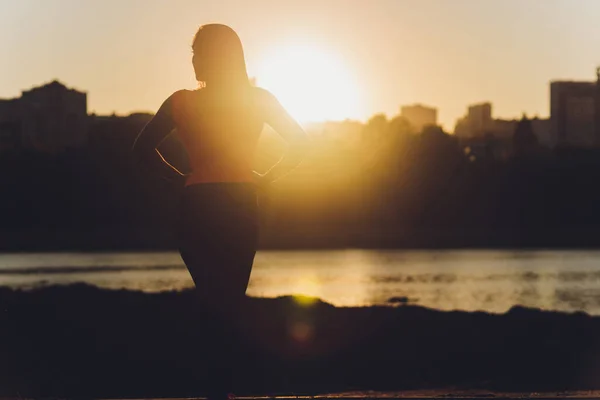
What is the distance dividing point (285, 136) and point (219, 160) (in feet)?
1.65

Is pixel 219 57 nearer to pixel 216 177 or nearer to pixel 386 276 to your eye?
pixel 216 177

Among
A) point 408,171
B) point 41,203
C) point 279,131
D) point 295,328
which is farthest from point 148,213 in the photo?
point 279,131

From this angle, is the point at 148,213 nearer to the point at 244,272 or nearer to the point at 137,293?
the point at 137,293

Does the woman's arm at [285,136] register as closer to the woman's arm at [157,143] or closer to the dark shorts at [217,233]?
the dark shorts at [217,233]

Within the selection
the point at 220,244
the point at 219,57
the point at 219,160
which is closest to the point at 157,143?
the point at 219,160

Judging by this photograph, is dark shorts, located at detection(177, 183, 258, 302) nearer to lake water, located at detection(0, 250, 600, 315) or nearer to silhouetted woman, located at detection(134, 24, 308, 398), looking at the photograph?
silhouetted woman, located at detection(134, 24, 308, 398)

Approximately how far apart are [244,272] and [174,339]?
17.9m

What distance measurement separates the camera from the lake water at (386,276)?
60.3 m

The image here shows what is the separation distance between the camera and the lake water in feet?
198

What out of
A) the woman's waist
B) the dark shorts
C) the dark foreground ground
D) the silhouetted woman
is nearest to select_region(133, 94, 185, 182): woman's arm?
the silhouetted woman

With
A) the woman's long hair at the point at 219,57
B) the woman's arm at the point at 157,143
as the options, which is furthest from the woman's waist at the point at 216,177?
the woman's long hair at the point at 219,57

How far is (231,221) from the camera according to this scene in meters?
5.61

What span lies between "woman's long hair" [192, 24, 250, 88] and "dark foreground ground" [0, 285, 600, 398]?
11382 mm

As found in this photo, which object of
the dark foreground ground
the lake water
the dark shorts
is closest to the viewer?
the dark shorts
